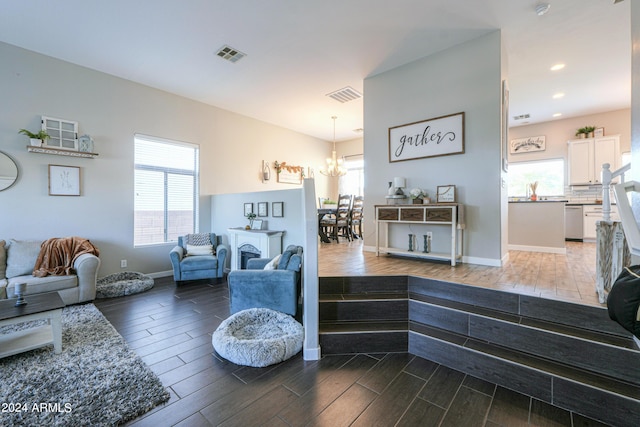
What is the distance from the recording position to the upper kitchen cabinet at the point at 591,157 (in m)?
6.18

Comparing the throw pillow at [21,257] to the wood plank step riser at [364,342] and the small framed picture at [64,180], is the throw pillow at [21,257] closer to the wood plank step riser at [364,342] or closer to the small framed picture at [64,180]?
the small framed picture at [64,180]

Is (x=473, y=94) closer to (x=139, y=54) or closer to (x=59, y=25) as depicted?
(x=139, y=54)

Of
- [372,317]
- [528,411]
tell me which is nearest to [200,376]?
[372,317]

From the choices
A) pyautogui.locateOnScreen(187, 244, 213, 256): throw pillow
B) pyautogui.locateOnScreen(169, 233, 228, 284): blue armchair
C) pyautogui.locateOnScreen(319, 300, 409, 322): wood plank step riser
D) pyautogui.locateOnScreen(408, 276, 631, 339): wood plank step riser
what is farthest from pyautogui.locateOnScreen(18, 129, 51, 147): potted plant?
pyautogui.locateOnScreen(408, 276, 631, 339): wood plank step riser

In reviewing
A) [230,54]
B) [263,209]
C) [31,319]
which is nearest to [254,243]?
[263,209]

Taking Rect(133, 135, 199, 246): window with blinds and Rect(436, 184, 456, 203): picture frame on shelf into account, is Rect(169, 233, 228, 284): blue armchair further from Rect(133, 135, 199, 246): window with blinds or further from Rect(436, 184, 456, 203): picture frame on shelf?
Rect(436, 184, 456, 203): picture frame on shelf

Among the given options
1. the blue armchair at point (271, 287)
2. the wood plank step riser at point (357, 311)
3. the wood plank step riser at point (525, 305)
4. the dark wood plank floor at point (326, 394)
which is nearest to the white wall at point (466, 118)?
the wood plank step riser at point (525, 305)

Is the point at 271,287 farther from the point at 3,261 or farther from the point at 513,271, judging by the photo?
the point at 3,261

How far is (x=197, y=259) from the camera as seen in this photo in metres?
4.69

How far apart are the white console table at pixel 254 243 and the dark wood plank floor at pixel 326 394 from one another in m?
1.78

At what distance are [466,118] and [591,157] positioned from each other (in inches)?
199

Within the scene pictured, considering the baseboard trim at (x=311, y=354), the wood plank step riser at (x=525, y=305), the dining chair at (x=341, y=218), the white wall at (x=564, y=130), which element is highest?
the white wall at (x=564, y=130)

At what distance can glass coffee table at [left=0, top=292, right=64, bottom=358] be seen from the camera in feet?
7.57

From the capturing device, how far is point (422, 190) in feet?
13.7
